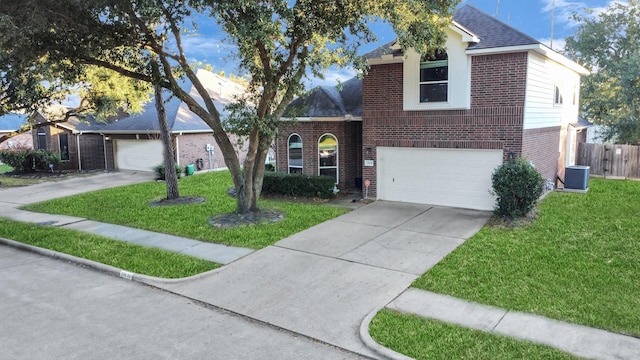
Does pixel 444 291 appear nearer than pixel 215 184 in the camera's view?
Yes

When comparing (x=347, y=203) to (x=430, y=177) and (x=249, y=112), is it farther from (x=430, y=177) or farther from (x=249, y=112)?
(x=249, y=112)

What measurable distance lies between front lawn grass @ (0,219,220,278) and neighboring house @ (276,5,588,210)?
18.0 feet

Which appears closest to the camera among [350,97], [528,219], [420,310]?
[420,310]

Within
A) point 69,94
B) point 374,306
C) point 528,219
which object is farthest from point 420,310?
point 69,94

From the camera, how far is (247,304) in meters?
7.14

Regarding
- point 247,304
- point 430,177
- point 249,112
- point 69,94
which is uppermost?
point 69,94

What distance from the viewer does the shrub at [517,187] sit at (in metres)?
11.4

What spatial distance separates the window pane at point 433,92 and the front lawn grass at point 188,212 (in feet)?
14.8

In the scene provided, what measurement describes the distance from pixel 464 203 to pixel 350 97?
22.4ft

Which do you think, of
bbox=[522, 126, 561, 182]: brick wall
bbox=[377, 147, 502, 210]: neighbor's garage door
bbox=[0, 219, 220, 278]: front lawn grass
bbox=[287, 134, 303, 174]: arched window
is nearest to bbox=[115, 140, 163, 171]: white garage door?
bbox=[287, 134, 303, 174]: arched window

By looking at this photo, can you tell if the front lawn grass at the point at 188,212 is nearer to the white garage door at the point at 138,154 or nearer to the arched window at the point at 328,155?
the arched window at the point at 328,155

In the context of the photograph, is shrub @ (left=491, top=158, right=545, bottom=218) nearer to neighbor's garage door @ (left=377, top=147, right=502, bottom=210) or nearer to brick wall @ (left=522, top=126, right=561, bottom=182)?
neighbor's garage door @ (left=377, top=147, right=502, bottom=210)

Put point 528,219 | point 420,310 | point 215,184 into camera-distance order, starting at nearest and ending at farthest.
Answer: point 420,310
point 528,219
point 215,184

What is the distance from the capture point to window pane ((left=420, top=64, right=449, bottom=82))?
1350 cm
